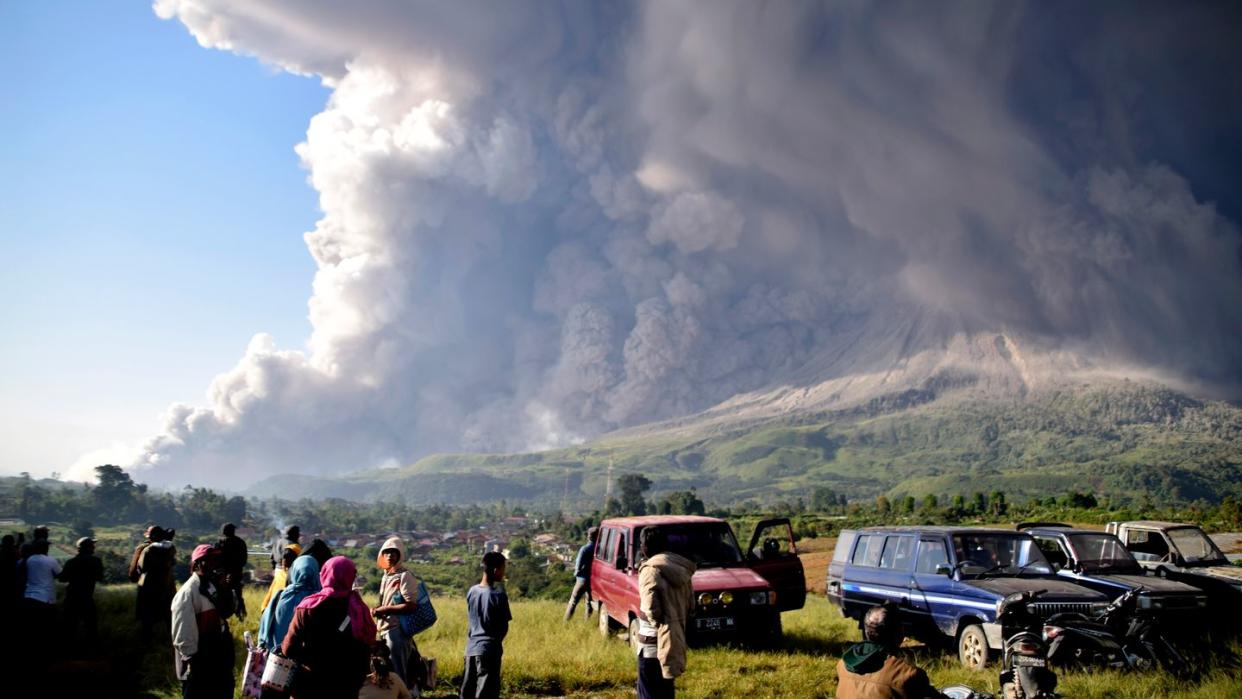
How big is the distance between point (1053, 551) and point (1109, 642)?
4.18 m

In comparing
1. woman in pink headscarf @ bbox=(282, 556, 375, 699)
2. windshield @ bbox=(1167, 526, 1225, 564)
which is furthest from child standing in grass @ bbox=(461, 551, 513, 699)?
windshield @ bbox=(1167, 526, 1225, 564)

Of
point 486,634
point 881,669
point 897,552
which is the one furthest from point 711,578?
point 881,669

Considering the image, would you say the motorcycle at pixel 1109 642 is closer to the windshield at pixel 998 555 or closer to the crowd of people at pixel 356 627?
the windshield at pixel 998 555

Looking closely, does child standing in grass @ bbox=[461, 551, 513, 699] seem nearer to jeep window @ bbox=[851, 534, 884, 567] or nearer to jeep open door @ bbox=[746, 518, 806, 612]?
jeep open door @ bbox=[746, 518, 806, 612]

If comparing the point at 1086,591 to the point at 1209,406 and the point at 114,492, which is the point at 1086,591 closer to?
the point at 114,492

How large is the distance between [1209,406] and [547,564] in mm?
206599

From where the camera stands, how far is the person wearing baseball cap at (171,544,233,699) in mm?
6043

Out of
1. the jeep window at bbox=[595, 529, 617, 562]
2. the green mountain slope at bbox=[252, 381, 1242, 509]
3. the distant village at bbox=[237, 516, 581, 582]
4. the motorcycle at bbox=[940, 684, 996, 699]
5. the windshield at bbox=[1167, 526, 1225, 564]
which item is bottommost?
the distant village at bbox=[237, 516, 581, 582]

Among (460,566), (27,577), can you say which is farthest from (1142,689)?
(460,566)

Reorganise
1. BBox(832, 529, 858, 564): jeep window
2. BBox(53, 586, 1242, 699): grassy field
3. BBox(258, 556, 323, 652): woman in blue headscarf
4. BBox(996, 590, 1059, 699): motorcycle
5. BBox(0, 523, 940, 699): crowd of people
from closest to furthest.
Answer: BBox(0, 523, 940, 699): crowd of people < BBox(258, 556, 323, 652): woman in blue headscarf < BBox(996, 590, 1059, 699): motorcycle < BBox(53, 586, 1242, 699): grassy field < BBox(832, 529, 858, 564): jeep window

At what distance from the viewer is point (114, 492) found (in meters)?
64.6

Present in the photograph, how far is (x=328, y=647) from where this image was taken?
457cm

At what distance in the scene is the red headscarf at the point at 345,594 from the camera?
4.66 m

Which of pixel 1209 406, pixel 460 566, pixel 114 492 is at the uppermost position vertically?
pixel 1209 406
